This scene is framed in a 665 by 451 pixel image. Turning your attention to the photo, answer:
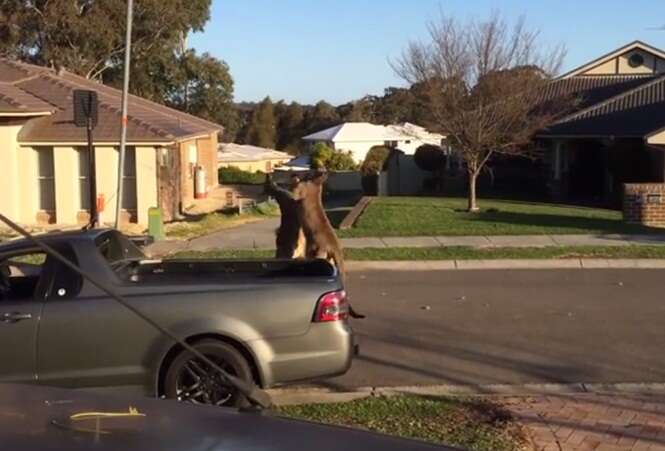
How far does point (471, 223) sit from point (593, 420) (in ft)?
49.7

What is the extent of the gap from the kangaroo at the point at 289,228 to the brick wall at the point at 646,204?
41.5 feet

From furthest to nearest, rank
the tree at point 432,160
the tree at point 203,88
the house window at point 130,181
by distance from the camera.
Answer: the tree at point 203,88, the tree at point 432,160, the house window at point 130,181

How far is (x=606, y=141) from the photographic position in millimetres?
35062

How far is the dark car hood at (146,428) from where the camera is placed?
93.6 inches

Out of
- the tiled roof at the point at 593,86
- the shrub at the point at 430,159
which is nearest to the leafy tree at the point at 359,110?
the tiled roof at the point at 593,86

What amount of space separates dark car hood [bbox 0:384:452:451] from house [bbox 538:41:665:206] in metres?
27.7

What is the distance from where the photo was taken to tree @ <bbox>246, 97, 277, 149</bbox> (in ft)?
300

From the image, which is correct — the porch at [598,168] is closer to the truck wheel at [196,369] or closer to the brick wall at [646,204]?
the brick wall at [646,204]

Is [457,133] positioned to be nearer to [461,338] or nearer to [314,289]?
[461,338]

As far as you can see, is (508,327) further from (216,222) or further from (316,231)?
(216,222)

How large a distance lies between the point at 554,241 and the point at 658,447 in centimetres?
1300

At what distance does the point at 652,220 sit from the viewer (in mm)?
21797

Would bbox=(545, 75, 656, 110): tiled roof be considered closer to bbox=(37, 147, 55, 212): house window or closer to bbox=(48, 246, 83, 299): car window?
bbox=(37, 147, 55, 212): house window

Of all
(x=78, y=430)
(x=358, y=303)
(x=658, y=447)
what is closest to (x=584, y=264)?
(x=358, y=303)
